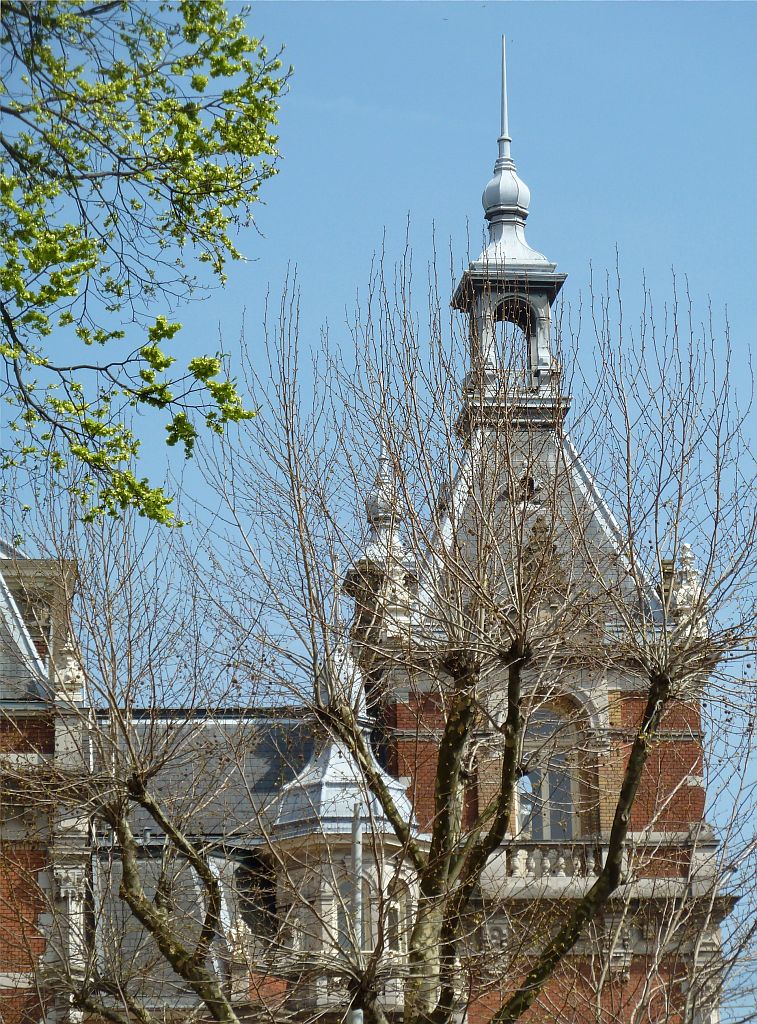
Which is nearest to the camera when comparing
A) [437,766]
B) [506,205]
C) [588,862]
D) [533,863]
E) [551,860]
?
[437,766]

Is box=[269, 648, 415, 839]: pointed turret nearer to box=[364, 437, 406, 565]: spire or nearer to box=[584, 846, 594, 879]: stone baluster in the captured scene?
box=[584, 846, 594, 879]: stone baluster

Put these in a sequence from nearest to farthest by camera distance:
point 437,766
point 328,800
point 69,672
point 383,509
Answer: point 383,509 < point 437,766 < point 69,672 < point 328,800

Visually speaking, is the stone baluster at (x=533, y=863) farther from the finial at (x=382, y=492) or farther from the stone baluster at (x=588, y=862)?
the finial at (x=382, y=492)

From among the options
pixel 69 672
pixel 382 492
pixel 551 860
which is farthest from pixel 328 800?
pixel 382 492

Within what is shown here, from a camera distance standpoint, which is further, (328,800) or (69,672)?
(328,800)

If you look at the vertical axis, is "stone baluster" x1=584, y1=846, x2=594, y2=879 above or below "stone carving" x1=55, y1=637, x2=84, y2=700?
below

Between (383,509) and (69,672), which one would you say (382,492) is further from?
(69,672)

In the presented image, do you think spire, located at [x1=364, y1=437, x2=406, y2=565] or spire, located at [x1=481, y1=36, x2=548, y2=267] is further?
spire, located at [x1=481, y1=36, x2=548, y2=267]

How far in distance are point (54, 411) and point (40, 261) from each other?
1.10 meters

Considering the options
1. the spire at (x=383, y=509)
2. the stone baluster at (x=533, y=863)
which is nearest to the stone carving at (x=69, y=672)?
the spire at (x=383, y=509)

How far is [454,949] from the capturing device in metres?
14.5

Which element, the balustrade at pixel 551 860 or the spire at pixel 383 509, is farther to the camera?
the balustrade at pixel 551 860

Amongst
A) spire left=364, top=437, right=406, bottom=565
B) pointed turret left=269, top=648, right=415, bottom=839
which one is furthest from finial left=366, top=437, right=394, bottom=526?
pointed turret left=269, top=648, right=415, bottom=839

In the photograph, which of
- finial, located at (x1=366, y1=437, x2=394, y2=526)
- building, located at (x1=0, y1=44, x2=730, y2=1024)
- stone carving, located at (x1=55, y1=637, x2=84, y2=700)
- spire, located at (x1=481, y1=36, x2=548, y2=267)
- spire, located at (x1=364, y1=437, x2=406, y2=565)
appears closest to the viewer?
building, located at (x1=0, y1=44, x2=730, y2=1024)
